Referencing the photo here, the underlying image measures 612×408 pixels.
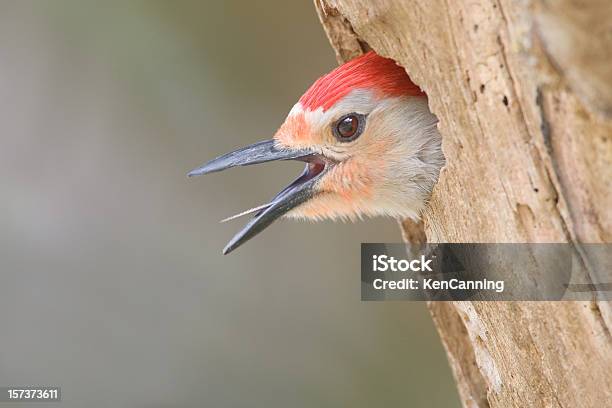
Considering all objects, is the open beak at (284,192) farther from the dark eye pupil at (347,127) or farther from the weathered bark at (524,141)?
the weathered bark at (524,141)

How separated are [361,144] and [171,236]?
2.97 metres

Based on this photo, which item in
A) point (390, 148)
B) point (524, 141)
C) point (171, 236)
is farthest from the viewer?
point (171, 236)

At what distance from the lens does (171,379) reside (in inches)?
204

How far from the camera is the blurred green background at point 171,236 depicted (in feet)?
16.8

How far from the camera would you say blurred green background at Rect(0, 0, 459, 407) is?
5.13 metres

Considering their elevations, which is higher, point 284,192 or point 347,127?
point 347,127

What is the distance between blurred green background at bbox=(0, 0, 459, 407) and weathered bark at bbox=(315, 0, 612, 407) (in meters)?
3.17

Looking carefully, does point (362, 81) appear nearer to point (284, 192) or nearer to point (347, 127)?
point (347, 127)

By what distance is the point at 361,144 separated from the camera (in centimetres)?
256

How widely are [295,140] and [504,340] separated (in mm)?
935

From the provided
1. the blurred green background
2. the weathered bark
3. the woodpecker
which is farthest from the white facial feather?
the blurred green background

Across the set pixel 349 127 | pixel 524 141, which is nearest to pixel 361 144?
pixel 349 127

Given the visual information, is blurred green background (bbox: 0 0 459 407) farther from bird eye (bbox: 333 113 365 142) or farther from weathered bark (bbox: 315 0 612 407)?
weathered bark (bbox: 315 0 612 407)

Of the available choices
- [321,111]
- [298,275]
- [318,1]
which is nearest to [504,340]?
[321,111]
